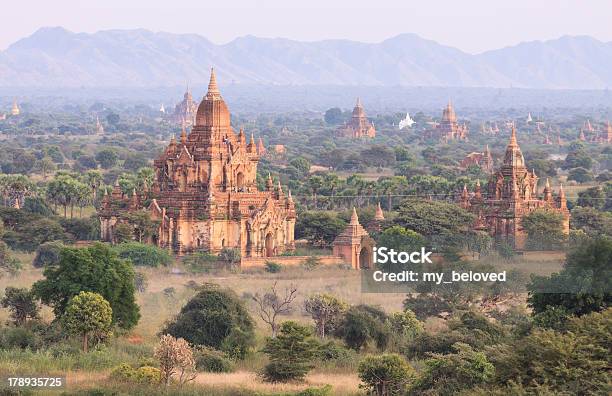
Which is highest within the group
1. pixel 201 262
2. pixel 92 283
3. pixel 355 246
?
pixel 92 283

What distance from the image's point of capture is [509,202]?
70.7 m

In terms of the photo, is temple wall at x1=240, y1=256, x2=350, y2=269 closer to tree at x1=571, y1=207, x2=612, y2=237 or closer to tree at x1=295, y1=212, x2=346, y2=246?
tree at x1=295, y1=212, x2=346, y2=246

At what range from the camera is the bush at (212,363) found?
130 ft

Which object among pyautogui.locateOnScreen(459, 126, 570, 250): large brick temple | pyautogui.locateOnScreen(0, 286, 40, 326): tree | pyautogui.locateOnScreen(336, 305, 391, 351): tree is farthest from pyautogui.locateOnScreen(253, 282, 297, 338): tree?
pyautogui.locateOnScreen(459, 126, 570, 250): large brick temple

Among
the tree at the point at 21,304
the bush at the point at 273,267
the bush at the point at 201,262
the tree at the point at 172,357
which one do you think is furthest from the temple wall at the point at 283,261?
the tree at the point at 172,357

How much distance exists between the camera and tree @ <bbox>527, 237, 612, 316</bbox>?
3597 centimetres

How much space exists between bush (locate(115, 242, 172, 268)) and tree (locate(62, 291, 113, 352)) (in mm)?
18096

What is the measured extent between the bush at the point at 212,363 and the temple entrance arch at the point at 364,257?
80.1ft

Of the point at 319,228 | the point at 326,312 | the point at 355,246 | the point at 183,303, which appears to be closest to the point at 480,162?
the point at 319,228

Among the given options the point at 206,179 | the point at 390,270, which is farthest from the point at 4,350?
the point at 206,179

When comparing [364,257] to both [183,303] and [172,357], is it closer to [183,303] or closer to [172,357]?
[183,303]

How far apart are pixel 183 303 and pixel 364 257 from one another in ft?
44.8

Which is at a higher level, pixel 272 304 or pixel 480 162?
pixel 272 304

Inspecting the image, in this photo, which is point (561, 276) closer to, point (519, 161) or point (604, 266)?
point (604, 266)
